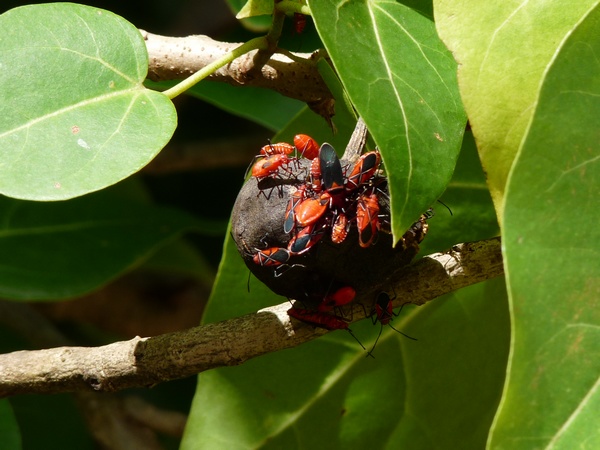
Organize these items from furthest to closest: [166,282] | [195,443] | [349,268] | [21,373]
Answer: [166,282] < [195,443] < [21,373] < [349,268]

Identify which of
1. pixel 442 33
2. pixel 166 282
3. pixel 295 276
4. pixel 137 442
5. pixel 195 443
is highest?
pixel 442 33

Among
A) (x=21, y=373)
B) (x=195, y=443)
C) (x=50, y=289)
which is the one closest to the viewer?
(x=21, y=373)

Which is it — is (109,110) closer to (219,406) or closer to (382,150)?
(382,150)

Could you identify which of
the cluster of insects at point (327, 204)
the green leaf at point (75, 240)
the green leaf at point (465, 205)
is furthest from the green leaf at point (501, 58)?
the green leaf at point (75, 240)

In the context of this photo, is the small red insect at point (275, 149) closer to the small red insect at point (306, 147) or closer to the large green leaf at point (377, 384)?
the small red insect at point (306, 147)

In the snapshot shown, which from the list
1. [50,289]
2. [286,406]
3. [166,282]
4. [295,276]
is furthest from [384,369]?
[166,282]

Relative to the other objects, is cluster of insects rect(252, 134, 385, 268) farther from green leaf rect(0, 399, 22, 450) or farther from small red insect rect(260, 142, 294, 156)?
green leaf rect(0, 399, 22, 450)

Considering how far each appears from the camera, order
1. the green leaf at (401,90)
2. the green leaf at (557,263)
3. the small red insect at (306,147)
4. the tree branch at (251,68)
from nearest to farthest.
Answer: the green leaf at (557,263)
the green leaf at (401,90)
the small red insect at (306,147)
the tree branch at (251,68)
